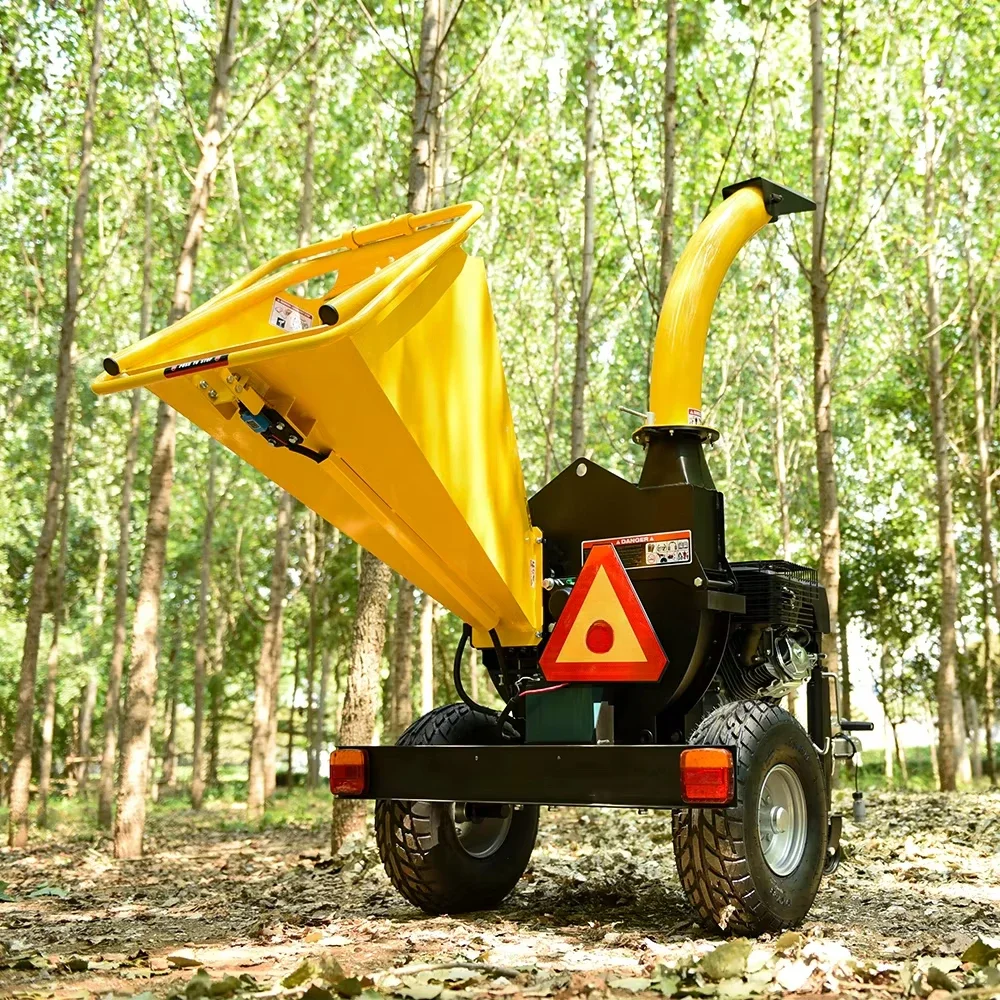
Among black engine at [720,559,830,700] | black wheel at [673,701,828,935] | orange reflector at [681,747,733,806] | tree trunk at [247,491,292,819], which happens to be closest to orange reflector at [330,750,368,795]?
black wheel at [673,701,828,935]

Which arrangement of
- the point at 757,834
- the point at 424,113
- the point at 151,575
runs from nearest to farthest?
1. the point at 757,834
2. the point at 424,113
3. the point at 151,575

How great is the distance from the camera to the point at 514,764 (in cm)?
511

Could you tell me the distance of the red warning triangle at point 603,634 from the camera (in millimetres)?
5277

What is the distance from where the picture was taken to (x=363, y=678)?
28.2 ft

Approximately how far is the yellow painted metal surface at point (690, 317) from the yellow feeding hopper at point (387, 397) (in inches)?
35.5

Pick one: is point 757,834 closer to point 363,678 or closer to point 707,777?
point 707,777

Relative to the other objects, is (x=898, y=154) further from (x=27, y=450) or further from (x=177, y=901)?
(x=27, y=450)

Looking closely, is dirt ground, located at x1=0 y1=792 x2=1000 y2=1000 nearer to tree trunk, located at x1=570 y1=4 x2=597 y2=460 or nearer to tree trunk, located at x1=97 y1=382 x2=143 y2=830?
tree trunk, located at x1=570 y1=4 x2=597 y2=460

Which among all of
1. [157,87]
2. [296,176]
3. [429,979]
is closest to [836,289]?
[296,176]

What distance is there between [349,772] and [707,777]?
1788 millimetres

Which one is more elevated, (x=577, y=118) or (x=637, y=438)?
(x=577, y=118)

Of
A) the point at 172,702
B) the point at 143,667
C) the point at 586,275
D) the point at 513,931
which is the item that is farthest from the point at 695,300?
the point at 172,702

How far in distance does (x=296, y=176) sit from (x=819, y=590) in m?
17.6

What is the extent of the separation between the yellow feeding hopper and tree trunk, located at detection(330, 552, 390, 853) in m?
2.97
